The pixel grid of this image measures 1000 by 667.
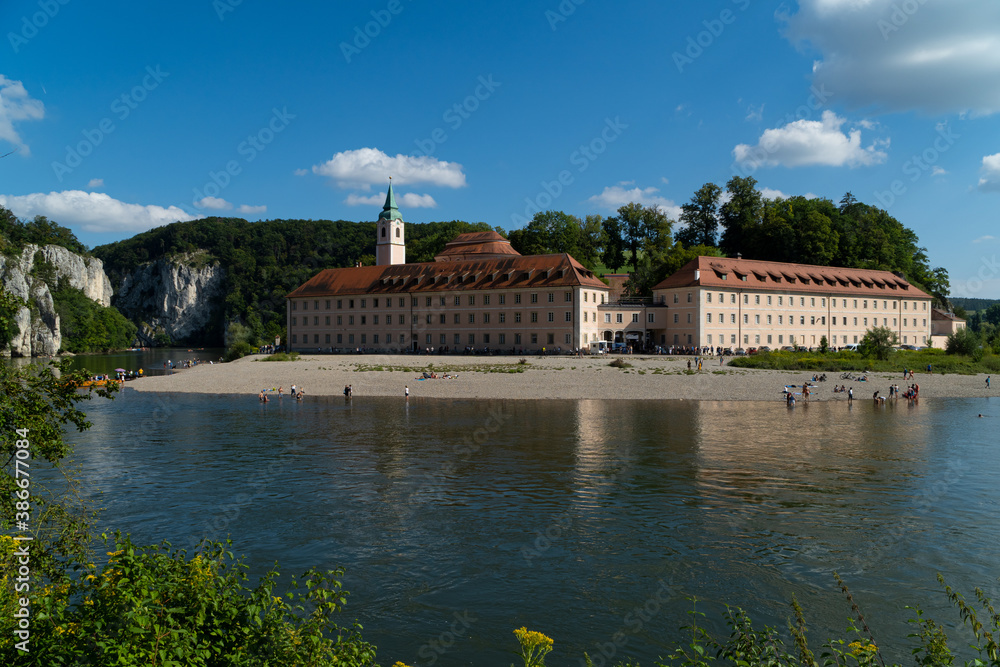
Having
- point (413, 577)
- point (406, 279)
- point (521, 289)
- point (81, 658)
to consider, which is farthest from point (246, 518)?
point (406, 279)

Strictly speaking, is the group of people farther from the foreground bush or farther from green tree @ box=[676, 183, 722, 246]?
green tree @ box=[676, 183, 722, 246]

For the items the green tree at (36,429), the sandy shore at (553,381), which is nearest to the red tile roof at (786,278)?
the sandy shore at (553,381)

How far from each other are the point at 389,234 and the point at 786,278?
59.2m

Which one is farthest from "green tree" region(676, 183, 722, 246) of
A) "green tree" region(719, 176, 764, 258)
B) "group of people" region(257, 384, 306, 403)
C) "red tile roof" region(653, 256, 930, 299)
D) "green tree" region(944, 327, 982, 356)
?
"group of people" region(257, 384, 306, 403)

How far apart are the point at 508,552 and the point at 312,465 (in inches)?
467

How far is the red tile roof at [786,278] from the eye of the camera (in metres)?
84.6

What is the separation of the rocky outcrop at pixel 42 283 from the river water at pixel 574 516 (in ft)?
265

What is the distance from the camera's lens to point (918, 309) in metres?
101

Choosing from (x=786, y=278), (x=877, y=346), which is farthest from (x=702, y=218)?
(x=877, y=346)

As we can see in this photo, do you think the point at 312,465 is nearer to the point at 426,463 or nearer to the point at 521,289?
the point at 426,463

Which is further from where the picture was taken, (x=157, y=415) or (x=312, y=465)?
(x=157, y=415)

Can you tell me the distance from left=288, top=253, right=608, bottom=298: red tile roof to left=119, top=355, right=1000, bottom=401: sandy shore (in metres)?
15.4

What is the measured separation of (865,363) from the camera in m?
63.8

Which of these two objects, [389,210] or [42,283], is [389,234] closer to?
[389,210]
